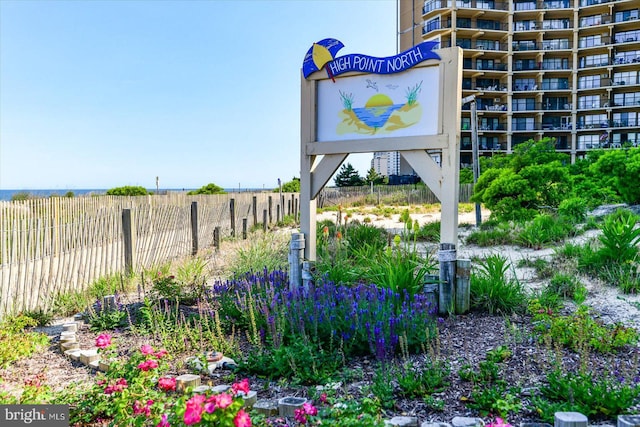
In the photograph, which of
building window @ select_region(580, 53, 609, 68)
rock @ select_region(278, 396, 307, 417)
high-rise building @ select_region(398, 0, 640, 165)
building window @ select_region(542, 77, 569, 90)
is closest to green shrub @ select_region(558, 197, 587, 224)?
rock @ select_region(278, 396, 307, 417)

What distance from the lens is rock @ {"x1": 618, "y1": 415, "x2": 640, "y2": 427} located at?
2424 millimetres

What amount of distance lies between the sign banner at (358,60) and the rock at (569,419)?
4.12 meters

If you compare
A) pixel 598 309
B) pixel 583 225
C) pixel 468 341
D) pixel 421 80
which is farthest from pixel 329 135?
pixel 583 225

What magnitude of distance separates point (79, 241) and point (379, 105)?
5.43 meters

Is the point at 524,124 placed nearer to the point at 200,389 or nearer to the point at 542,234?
the point at 542,234

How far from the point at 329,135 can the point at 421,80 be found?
4.56 ft

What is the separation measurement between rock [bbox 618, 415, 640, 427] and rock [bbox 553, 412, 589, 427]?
8.4 inches

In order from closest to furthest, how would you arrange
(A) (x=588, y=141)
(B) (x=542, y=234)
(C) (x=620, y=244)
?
1. (C) (x=620, y=244)
2. (B) (x=542, y=234)
3. (A) (x=588, y=141)

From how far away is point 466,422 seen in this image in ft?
8.51

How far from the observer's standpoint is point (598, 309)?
5.12m

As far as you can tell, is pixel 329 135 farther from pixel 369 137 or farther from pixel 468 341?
pixel 468 341

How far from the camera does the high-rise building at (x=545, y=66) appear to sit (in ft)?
160

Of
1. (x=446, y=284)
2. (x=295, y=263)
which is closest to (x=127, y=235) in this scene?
(x=295, y=263)

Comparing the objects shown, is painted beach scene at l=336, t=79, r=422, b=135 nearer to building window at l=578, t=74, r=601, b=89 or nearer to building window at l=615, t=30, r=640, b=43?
building window at l=578, t=74, r=601, b=89
